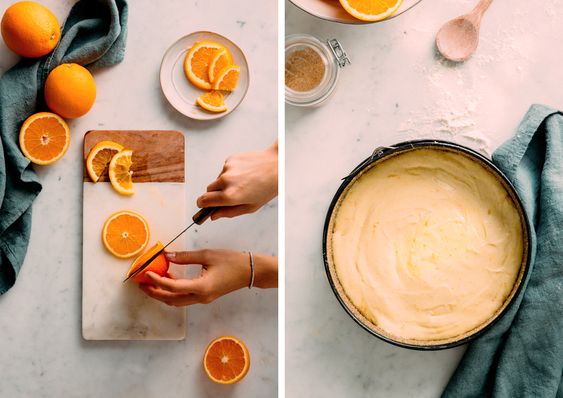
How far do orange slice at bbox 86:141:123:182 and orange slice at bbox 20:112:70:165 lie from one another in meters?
0.04

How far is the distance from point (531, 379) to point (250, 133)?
471 millimetres

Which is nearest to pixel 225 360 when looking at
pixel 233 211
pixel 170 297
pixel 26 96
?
pixel 170 297

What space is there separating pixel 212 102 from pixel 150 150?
0.36ft

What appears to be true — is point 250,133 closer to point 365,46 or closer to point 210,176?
point 210,176

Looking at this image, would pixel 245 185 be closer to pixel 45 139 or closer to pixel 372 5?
pixel 372 5

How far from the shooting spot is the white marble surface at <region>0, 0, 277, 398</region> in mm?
890

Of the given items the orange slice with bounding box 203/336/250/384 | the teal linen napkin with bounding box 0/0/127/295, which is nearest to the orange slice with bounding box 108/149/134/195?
the teal linen napkin with bounding box 0/0/127/295

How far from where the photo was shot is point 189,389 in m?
0.91

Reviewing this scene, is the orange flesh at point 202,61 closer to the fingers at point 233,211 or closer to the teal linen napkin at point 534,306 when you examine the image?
the fingers at point 233,211

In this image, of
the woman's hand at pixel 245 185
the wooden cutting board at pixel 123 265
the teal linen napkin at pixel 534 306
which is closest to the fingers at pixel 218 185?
the woman's hand at pixel 245 185

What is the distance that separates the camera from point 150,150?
91cm

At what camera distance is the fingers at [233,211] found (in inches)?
30.8

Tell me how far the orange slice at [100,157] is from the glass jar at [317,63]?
28 cm

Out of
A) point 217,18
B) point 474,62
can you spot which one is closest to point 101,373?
point 217,18
